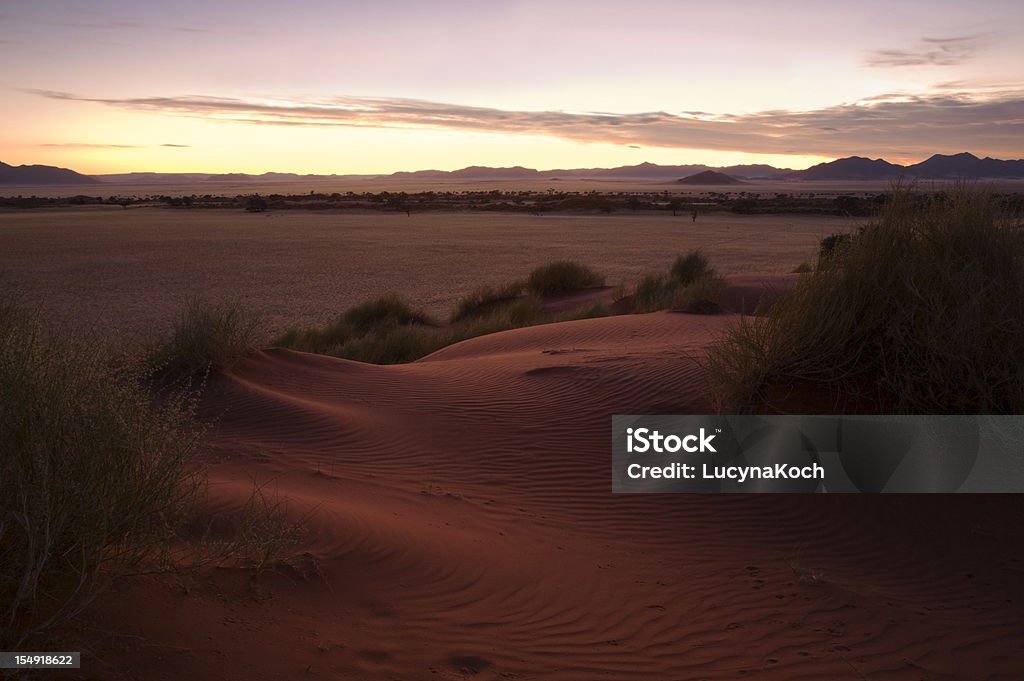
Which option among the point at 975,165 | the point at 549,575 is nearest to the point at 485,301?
the point at 549,575

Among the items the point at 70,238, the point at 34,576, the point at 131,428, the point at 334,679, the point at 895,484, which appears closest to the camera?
the point at 34,576

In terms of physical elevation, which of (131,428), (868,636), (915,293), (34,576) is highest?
(915,293)

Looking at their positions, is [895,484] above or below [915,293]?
below

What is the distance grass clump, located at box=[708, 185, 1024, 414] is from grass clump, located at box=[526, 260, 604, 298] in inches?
674

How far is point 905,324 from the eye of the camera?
26.1 feet

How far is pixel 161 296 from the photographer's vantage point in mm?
25609

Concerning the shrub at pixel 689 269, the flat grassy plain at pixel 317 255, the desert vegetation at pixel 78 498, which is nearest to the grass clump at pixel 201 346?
the flat grassy plain at pixel 317 255

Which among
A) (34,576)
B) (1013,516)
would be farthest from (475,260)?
(34,576)

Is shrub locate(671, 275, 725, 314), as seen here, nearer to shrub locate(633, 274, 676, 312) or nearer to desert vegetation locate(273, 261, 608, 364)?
shrub locate(633, 274, 676, 312)

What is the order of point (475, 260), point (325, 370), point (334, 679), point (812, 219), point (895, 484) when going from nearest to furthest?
point (334, 679) < point (895, 484) < point (325, 370) < point (475, 260) < point (812, 219)

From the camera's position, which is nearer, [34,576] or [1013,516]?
[34,576]

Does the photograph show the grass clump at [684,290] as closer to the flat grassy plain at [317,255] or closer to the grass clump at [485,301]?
the flat grassy plain at [317,255]

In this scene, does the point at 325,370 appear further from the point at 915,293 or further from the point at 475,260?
the point at 475,260

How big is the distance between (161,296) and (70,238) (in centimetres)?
2424
